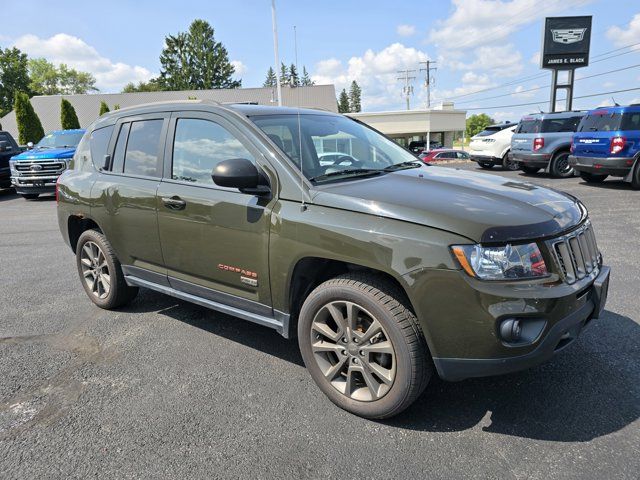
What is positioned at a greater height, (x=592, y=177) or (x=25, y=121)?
(x=25, y=121)

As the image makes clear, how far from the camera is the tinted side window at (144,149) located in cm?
384

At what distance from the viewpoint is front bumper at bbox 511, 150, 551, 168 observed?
47.5 feet

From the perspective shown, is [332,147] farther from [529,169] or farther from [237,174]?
[529,169]

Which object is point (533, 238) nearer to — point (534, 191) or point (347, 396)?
point (534, 191)

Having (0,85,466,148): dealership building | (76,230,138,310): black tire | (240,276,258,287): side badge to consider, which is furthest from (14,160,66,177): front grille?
(0,85,466,148): dealership building

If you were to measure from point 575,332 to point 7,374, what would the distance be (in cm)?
380

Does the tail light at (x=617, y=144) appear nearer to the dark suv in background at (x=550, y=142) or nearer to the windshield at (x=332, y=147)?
the dark suv in background at (x=550, y=142)

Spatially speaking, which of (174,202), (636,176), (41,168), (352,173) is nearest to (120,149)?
(174,202)

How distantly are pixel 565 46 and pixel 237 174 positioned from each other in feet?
88.9

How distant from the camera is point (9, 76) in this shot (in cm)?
7250

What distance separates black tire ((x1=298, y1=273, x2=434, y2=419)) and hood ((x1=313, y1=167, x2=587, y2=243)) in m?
0.44

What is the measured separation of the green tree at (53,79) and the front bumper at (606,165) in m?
100

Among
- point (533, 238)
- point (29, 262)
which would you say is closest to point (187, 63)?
point (29, 262)

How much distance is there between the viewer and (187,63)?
82.8 m
